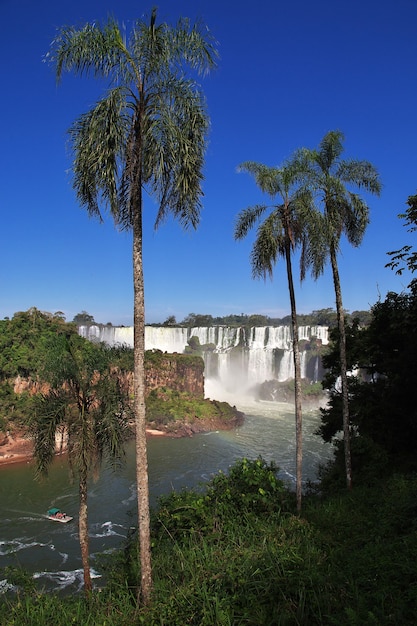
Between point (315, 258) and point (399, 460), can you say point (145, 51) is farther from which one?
point (399, 460)

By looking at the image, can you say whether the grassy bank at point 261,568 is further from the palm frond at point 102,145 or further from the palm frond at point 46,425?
the palm frond at point 102,145

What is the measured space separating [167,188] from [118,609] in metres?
6.14

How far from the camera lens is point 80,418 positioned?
30.0 feet

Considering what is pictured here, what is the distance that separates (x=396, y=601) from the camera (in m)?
4.61

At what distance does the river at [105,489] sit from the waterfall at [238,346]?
17099 mm

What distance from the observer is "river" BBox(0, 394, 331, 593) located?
53.0 ft

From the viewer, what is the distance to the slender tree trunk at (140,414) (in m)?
5.96

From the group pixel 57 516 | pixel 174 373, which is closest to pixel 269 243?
pixel 57 516

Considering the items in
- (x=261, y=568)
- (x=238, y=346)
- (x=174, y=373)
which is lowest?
(x=174, y=373)

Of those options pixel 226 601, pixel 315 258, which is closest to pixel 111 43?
pixel 315 258

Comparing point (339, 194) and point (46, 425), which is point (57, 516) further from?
point (339, 194)

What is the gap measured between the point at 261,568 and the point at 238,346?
56510 mm

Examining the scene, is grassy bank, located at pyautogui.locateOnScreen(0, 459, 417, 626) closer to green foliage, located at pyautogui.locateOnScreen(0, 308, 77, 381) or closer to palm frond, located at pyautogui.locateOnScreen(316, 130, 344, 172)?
palm frond, located at pyautogui.locateOnScreen(316, 130, 344, 172)

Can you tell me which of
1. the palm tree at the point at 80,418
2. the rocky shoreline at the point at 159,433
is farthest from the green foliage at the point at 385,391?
the rocky shoreline at the point at 159,433
